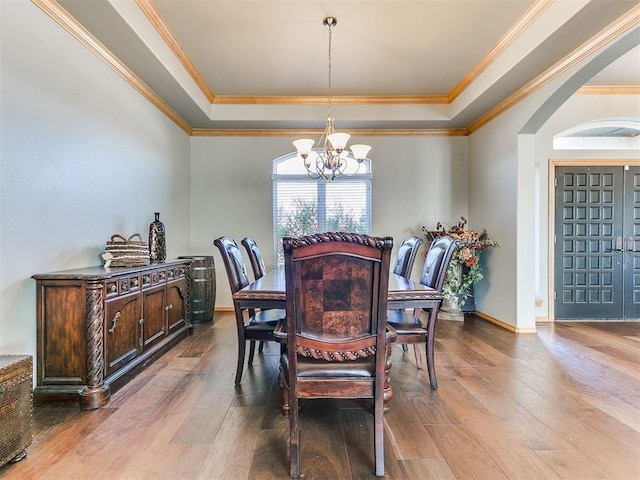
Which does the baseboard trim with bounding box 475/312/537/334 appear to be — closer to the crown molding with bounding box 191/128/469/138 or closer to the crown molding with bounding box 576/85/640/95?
the crown molding with bounding box 191/128/469/138

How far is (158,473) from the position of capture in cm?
147

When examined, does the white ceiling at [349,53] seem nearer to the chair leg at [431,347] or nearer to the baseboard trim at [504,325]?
the chair leg at [431,347]

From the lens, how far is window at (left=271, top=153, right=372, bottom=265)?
4887 mm

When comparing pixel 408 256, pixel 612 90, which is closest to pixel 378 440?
pixel 408 256

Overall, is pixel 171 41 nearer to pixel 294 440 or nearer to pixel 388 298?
pixel 388 298

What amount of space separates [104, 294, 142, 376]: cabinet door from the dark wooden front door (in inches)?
193

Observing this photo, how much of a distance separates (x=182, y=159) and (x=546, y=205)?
4.98 meters

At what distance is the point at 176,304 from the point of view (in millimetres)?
3387

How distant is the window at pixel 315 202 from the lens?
4887mm

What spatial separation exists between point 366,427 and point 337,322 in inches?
33.5

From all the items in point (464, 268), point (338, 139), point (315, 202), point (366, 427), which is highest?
point (338, 139)

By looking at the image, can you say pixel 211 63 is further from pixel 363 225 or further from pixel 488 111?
pixel 488 111

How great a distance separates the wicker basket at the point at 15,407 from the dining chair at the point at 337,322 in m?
1.30

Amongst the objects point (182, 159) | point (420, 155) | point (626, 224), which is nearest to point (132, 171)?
point (182, 159)
